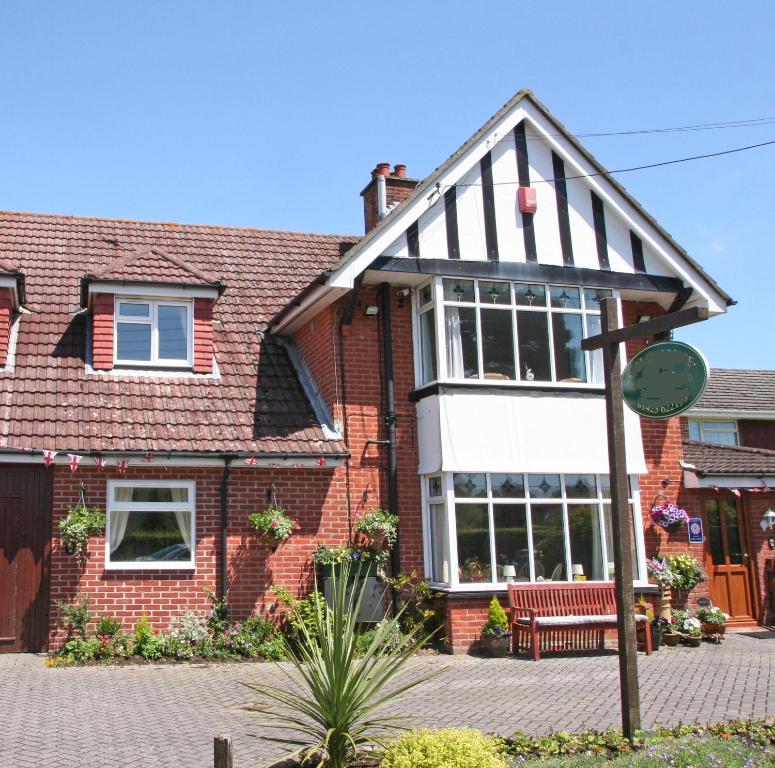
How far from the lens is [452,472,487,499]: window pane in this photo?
14.2 m

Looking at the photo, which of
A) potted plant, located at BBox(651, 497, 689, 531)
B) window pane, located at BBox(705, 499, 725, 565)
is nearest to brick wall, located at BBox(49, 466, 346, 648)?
potted plant, located at BBox(651, 497, 689, 531)

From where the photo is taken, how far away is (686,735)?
25.0 feet

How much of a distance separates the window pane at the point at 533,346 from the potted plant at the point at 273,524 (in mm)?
4406

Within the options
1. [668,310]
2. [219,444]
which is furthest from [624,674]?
[668,310]

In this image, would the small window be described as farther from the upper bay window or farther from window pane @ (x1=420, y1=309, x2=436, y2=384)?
A: the upper bay window

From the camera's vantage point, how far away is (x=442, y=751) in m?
5.82

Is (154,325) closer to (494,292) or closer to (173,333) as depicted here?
(173,333)

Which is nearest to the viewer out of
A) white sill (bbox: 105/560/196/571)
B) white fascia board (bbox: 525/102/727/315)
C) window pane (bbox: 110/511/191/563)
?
white sill (bbox: 105/560/196/571)

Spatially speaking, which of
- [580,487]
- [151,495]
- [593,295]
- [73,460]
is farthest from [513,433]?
[73,460]

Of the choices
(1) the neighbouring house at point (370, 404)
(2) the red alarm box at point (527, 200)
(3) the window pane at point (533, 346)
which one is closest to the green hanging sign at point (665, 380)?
(1) the neighbouring house at point (370, 404)

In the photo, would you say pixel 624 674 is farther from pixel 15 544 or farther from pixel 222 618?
pixel 15 544

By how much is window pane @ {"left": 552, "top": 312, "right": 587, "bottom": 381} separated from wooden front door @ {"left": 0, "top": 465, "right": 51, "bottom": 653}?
808 centimetres

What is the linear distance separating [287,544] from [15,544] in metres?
3.87

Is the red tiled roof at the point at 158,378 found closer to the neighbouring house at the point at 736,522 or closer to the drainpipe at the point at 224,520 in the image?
the drainpipe at the point at 224,520
